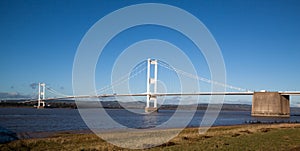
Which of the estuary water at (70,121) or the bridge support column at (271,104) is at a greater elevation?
the bridge support column at (271,104)

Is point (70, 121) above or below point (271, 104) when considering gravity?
below

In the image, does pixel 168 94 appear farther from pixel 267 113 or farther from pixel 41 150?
pixel 41 150

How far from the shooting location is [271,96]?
62.1 metres

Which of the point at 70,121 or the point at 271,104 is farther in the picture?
the point at 271,104

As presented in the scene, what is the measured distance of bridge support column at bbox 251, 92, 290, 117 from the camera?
201 ft

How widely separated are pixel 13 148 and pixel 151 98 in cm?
6362

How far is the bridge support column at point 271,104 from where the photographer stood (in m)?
61.4

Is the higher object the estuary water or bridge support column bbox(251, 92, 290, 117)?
bridge support column bbox(251, 92, 290, 117)

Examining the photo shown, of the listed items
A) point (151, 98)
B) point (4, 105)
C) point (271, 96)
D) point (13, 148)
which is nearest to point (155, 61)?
point (151, 98)

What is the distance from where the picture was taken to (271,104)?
6184cm

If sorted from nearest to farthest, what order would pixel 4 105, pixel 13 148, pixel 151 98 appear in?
pixel 13 148 < pixel 151 98 < pixel 4 105

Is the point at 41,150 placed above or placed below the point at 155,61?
below

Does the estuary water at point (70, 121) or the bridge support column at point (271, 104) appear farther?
the bridge support column at point (271, 104)

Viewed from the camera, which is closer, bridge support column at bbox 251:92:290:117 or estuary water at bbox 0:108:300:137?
estuary water at bbox 0:108:300:137
